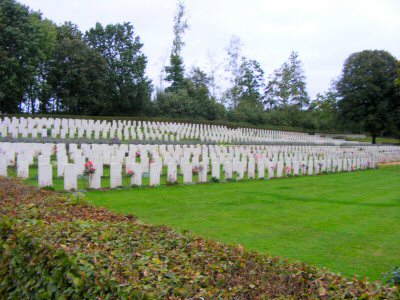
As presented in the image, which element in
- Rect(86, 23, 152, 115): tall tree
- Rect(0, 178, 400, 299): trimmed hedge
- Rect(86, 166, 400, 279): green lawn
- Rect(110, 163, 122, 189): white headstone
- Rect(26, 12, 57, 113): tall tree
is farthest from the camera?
Rect(86, 23, 152, 115): tall tree

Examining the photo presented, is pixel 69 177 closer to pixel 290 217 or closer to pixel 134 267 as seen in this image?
pixel 290 217

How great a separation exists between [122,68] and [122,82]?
159 cm

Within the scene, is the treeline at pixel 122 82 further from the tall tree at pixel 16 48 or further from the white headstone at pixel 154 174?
the white headstone at pixel 154 174

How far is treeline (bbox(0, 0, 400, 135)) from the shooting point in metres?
31.4

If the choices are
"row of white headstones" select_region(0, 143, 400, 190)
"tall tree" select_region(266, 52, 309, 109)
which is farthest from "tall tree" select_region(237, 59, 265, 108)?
Result: "row of white headstones" select_region(0, 143, 400, 190)

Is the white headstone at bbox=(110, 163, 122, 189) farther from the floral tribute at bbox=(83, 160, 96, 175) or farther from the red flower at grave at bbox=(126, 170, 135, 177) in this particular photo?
the floral tribute at bbox=(83, 160, 96, 175)

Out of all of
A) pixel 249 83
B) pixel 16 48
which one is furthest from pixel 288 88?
pixel 16 48

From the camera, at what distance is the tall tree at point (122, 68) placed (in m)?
43.2

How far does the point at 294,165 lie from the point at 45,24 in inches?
1183

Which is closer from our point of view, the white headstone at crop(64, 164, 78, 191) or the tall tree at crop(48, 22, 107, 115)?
the white headstone at crop(64, 164, 78, 191)

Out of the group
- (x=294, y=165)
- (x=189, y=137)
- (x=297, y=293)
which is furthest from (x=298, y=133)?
(x=297, y=293)

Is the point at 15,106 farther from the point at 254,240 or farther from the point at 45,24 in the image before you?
the point at 254,240

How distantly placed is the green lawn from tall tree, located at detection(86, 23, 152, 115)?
3331 centimetres

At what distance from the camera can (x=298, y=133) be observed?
46906 millimetres
